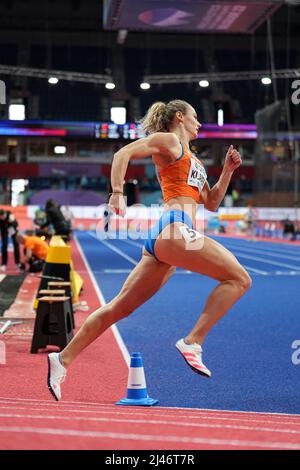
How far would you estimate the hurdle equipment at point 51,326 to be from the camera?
8.58 meters

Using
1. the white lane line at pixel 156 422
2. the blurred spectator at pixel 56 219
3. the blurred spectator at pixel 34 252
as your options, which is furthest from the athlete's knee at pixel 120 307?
the blurred spectator at pixel 56 219

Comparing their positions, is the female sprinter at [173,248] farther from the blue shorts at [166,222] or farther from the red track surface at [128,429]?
the red track surface at [128,429]

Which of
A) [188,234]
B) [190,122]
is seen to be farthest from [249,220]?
[188,234]

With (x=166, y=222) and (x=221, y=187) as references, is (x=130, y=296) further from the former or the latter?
(x=221, y=187)

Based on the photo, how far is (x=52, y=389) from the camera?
17.9ft

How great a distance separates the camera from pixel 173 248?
5.18m

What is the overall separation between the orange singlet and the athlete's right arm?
75 mm

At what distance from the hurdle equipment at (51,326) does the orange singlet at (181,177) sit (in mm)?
3442

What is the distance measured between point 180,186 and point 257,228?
37980 mm

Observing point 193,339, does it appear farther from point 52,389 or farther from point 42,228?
point 42,228

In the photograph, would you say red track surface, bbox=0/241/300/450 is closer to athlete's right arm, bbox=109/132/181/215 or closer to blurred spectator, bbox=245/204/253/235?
athlete's right arm, bbox=109/132/181/215

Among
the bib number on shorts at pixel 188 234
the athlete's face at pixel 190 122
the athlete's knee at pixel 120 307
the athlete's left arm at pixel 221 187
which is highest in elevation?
the athlete's face at pixel 190 122

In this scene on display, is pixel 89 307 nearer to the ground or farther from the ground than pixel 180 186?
nearer to the ground

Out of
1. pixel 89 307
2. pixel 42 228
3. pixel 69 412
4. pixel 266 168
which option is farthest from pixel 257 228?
pixel 69 412
